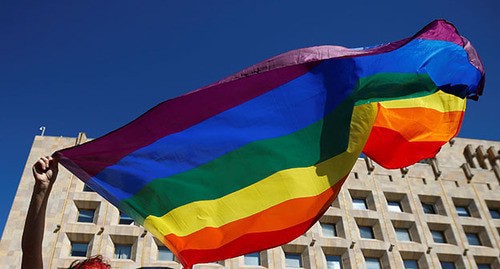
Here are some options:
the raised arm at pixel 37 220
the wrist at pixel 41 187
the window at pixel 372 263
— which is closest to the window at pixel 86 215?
the window at pixel 372 263

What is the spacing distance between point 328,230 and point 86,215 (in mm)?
13740

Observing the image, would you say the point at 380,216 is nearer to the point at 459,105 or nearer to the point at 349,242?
the point at 349,242

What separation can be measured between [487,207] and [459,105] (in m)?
24.7

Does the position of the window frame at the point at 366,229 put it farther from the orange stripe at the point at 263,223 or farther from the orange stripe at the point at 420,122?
the orange stripe at the point at 263,223

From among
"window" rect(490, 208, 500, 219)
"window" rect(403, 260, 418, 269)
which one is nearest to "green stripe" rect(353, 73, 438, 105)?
"window" rect(403, 260, 418, 269)

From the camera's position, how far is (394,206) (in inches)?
1193

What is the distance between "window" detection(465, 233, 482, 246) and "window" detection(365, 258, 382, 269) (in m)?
6.35

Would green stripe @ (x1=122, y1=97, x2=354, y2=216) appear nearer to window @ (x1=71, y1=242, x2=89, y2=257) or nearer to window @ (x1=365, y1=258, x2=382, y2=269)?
window @ (x1=71, y1=242, x2=89, y2=257)

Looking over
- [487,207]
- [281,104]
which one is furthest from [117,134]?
[487,207]

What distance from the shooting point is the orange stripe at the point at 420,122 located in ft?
29.6

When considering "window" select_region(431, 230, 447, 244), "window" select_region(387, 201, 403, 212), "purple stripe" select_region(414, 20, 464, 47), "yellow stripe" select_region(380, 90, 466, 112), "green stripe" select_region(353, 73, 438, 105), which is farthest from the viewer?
"window" select_region(387, 201, 403, 212)

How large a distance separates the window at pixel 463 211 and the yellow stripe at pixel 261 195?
2574cm

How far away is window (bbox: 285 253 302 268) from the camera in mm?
26666

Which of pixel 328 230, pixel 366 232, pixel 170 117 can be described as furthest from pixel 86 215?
pixel 170 117
